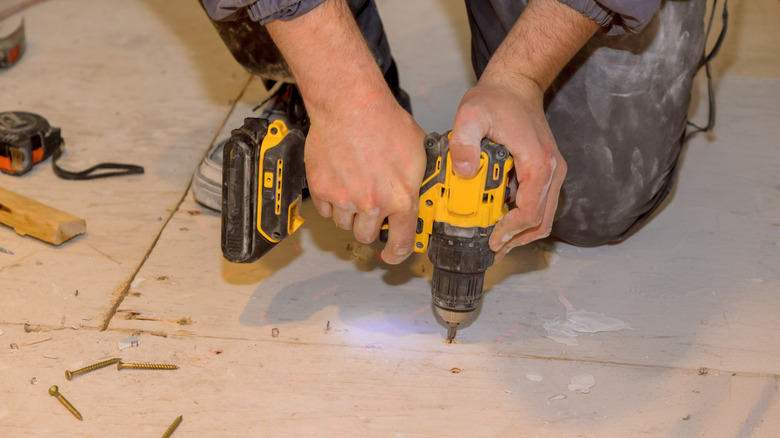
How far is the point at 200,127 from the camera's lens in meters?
2.52

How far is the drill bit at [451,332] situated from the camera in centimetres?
171

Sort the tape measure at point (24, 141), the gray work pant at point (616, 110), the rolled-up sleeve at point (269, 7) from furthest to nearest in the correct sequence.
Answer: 1. the tape measure at point (24, 141)
2. the gray work pant at point (616, 110)
3. the rolled-up sleeve at point (269, 7)

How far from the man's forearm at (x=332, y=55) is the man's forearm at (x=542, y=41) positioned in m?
0.26

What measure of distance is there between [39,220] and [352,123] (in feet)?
3.02

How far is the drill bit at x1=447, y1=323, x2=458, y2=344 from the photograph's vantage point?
5.60 ft

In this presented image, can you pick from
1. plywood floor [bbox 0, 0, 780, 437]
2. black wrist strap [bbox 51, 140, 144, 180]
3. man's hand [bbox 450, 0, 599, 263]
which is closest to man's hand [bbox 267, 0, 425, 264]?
man's hand [bbox 450, 0, 599, 263]

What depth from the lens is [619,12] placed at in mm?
1492

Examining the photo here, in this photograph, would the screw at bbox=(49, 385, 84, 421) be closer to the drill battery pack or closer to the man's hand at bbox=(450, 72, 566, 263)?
the drill battery pack

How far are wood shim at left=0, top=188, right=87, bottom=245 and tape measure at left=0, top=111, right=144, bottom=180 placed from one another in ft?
0.68

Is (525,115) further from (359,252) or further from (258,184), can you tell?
(359,252)

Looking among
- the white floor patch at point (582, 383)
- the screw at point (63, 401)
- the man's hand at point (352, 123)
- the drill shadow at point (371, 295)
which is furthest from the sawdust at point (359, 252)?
the screw at point (63, 401)

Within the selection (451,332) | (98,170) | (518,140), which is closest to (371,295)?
(451,332)

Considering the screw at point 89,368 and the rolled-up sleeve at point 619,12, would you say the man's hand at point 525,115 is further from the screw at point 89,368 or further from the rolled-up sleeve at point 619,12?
the screw at point 89,368

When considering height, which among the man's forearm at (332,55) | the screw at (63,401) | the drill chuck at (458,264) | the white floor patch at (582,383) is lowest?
the white floor patch at (582,383)
